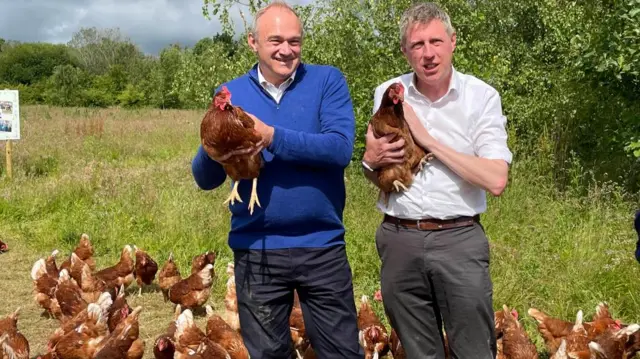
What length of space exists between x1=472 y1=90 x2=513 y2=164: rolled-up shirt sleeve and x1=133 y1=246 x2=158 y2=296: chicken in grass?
434 cm

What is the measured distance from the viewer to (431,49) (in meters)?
2.37

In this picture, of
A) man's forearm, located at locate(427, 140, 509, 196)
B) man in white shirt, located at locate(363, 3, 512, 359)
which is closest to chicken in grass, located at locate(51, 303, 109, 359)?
man in white shirt, located at locate(363, 3, 512, 359)

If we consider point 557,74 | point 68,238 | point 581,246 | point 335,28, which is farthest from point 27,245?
point 557,74

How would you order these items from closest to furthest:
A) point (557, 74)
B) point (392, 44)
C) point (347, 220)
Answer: point (347, 220) < point (392, 44) < point (557, 74)

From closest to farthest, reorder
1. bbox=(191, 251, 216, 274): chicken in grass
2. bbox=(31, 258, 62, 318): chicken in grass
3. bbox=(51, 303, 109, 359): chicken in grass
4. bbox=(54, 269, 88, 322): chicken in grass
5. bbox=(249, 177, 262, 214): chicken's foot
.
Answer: bbox=(249, 177, 262, 214): chicken's foot → bbox=(51, 303, 109, 359): chicken in grass → bbox=(54, 269, 88, 322): chicken in grass → bbox=(31, 258, 62, 318): chicken in grass → bbox=(191, 251, 216, 274): chicken in grass

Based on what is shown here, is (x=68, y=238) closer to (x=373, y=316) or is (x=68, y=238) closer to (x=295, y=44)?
(x=373, y=316)

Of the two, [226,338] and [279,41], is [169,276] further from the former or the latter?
[279,41]

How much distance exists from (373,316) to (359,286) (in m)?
1.25

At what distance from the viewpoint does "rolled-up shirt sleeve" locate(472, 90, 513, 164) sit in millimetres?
2363

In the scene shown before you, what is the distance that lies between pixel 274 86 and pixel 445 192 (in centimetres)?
88

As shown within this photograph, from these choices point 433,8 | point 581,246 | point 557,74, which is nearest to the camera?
point 433,8

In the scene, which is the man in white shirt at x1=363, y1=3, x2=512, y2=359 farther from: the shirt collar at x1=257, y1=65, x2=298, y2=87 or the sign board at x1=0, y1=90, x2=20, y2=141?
the sign board at x1=0, y1=90, x2=20, y2=141

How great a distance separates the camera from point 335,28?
817 cm

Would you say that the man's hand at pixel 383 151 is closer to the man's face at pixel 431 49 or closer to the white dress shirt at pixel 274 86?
the man's face at pixel 431 49
